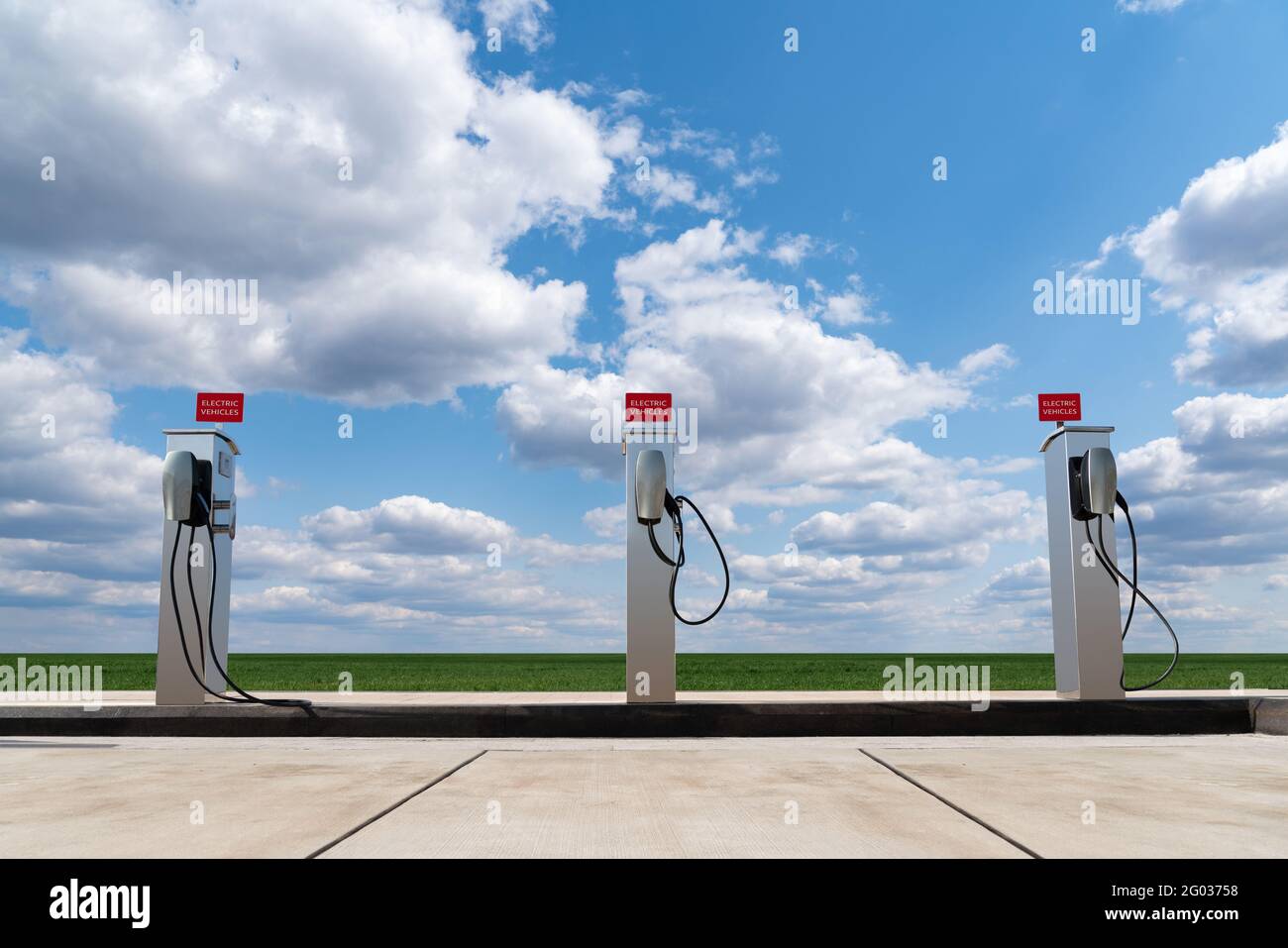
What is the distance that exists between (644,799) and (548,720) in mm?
3251

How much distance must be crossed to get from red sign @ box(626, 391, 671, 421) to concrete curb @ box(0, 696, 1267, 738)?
2.44 meters

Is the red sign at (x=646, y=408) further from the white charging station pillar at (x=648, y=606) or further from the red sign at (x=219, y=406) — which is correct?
the red sign at (x=219, y=406)

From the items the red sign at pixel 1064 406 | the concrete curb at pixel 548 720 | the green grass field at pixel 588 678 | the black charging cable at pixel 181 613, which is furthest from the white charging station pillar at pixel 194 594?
the red sign at pixel 1064 406

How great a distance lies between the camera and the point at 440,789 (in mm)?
5078

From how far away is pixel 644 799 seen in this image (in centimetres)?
476

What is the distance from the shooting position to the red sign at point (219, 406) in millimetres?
8320

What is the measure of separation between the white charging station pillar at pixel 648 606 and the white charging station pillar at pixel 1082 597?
355 centimetres

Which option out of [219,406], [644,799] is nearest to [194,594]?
[219,406]

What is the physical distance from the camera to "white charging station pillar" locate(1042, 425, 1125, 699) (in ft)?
27.8

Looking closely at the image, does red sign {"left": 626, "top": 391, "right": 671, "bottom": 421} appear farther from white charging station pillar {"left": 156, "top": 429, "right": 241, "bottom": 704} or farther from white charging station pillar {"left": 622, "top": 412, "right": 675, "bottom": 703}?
white charging station pillar {"left": 156, "top": 429, "right": 241, "bottom": 704}

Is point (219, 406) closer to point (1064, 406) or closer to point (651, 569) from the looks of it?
point (651, 569)
